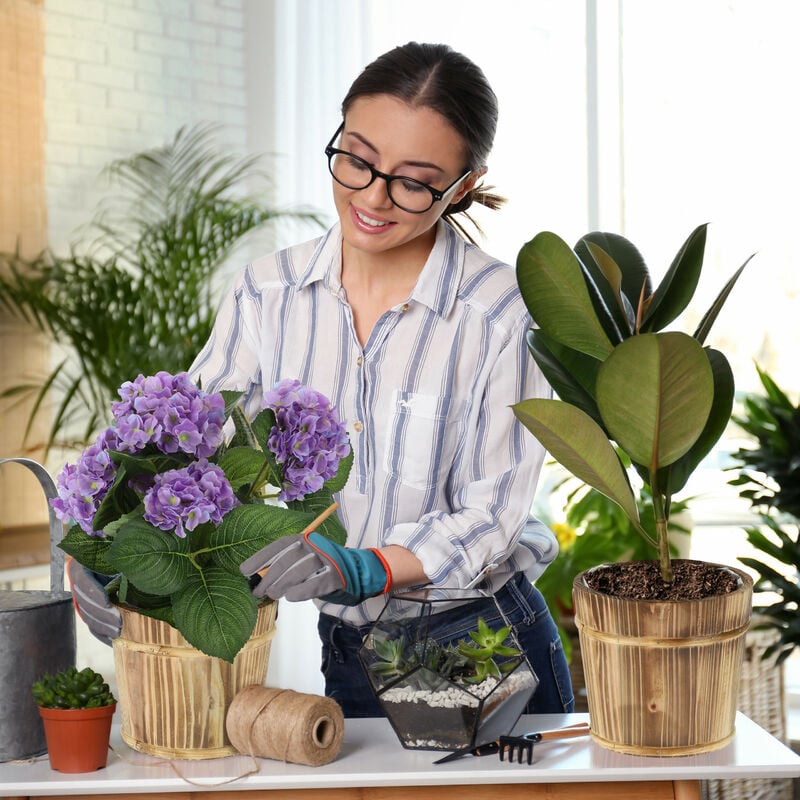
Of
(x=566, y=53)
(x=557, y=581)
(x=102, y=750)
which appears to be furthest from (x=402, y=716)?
(x=566, y=53)

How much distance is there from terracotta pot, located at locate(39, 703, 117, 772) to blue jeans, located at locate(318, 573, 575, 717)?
480 mm

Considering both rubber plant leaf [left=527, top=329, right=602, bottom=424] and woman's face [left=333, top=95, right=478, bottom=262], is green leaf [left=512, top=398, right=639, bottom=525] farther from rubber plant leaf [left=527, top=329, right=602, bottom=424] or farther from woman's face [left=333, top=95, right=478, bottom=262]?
woman's face [left=333, top=95, right=478, bottom=262]

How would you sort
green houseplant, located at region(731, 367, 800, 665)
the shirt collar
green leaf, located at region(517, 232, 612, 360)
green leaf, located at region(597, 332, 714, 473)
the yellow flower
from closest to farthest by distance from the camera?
green leaf, located at region(597, 332, 714, 473) → green leaf, located at region(517, 232, 612, 360) → the shirt collar → green houseplant, located at region(731, 367, 800, 665) → the yellow flower

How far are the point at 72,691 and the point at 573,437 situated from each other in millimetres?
562

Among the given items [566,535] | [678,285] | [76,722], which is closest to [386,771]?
[76,722]

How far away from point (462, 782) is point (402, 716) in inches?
3.5

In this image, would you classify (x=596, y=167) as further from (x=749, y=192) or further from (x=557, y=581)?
(x=557, y=581)

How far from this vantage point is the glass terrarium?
1.10 metres

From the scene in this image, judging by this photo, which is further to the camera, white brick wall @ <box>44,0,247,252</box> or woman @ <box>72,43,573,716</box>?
white brick wall @ <box>44,0,247,252</box>

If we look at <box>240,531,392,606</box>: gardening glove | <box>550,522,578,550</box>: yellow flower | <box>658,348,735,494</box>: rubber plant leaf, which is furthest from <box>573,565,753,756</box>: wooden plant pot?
<box>550,522,578,550</box>: yellow flower

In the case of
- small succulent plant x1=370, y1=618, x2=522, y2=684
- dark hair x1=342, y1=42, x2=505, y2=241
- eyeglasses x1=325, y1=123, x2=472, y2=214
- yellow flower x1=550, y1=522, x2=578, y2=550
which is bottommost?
yellow flower x1=550, y1=522, x2=578, y2=550

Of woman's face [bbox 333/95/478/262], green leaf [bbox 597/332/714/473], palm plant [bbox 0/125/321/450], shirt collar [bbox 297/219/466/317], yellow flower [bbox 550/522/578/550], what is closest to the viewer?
green leaf [bbox 597/332/714/473]

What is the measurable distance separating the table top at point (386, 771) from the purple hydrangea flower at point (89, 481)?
255 mm

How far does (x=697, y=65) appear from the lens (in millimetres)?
4031
